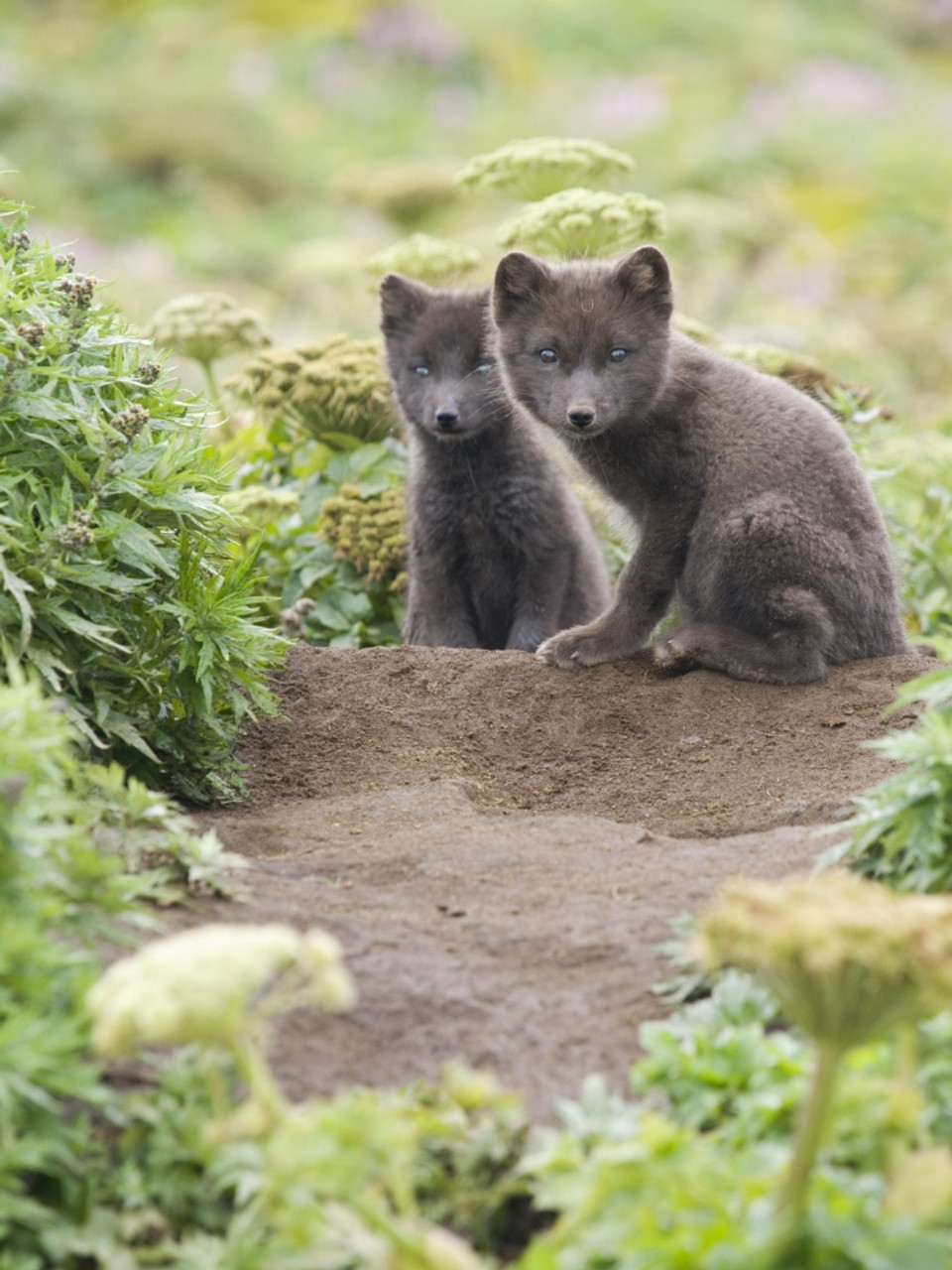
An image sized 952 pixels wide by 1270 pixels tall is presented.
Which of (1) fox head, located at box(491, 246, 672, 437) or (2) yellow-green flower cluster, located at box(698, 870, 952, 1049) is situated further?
(1) fox head, located at box(491, 246, 672, 437)

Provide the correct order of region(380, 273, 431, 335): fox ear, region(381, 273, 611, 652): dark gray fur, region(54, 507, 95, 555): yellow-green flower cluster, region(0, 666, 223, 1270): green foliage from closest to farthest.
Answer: region(0, 666, 223, 1270): green foliage, region(54, 507, 95, 555): yellow-green flower cluster, region(381, 273, 611, 652): dark gray fur, region(380, 273, 431, 335): fox ear

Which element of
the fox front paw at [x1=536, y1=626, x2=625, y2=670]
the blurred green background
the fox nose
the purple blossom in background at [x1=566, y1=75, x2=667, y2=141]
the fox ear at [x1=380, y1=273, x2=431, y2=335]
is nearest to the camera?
the fox nose

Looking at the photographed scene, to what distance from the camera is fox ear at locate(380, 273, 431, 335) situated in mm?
7070

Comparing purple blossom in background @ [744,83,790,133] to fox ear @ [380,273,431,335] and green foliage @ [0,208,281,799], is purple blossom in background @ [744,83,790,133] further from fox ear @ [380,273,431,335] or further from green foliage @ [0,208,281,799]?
green foliage @ [0,208,281,799]

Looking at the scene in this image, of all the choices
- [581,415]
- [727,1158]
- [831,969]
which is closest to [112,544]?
[581,415]

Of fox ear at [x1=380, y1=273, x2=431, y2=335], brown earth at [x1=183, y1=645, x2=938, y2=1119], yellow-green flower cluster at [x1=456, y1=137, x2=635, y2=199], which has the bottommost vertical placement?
brown earth at [x1=183, y1=645, x2=938, y2=1119]

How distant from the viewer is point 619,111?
73.5ft

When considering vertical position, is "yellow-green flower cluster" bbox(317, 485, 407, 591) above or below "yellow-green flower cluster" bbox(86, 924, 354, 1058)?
below

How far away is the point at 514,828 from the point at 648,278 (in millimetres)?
2535

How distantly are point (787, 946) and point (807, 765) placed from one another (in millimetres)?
2780

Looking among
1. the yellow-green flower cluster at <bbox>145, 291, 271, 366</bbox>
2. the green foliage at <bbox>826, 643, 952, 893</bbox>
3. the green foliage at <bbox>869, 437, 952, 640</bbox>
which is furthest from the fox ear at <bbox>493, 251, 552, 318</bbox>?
the green foliage at <bbox>826, 643, 952, 893</bbox>

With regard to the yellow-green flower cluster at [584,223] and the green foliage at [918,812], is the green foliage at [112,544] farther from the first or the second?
the yellow-green flower cluster at [584,223]

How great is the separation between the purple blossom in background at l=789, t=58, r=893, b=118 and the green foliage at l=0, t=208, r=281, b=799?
2119 centimetres

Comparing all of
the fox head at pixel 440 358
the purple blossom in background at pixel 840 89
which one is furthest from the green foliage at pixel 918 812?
the purple blossom in background at pixel 840 89
